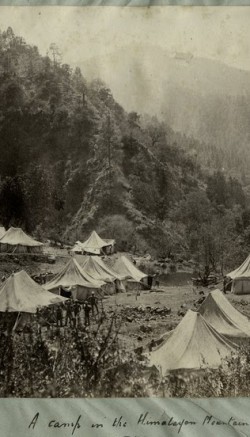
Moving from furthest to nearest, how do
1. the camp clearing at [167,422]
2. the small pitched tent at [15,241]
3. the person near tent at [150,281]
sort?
the person near tent at [150,281] < the small pitched tent at [15,241] < the camp clearing at [167,422]

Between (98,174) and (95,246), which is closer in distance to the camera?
(98,174)

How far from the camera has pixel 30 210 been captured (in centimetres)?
398

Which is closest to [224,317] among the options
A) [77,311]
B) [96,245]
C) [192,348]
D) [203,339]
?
[203,339]

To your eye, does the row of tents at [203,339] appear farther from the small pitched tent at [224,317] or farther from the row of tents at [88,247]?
the row of tents at [88,247]

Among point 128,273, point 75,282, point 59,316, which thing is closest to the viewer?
point 59,316

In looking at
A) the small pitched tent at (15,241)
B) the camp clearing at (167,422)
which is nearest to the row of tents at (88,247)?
the small pitched tent at (15,241)

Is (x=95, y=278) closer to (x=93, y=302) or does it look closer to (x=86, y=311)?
(x=93, y=302)

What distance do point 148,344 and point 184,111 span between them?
1830 mm

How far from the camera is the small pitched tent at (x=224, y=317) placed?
12.5 feet

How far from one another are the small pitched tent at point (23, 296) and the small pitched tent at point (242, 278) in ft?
4.61

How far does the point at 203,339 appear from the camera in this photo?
3.62m

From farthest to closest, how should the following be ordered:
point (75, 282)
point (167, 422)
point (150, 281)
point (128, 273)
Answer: point (150, 281)
point (128, 273)
point (75, 282)
point (167, 422)

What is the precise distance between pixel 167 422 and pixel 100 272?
1811mm

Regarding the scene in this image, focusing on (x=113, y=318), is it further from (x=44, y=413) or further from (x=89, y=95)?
(x=89, y=95)
